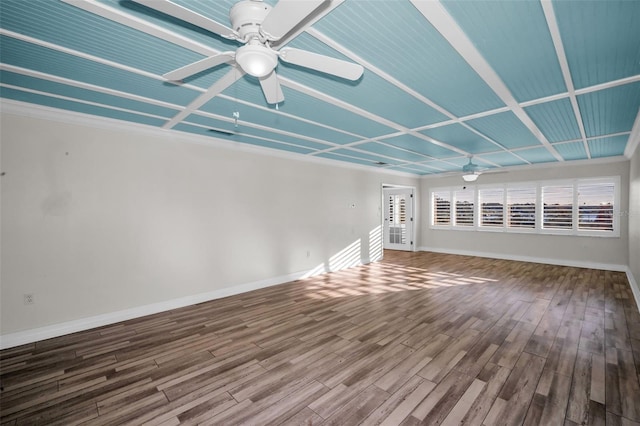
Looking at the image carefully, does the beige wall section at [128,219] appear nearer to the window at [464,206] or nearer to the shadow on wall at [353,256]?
the shadow on wall at [353,256]

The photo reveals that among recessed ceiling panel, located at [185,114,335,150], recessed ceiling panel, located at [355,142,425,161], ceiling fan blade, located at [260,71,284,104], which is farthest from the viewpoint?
recessed ceiling panel, located at [355,142,425,161]

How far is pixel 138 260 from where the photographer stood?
3.80m

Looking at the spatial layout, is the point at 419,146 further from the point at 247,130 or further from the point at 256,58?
the point at 256,58

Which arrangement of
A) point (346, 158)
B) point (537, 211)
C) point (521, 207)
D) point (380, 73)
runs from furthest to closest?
1. point (521, 207)
2. point (537, 211)
3. point (346, 158)
4. point (380, 73)

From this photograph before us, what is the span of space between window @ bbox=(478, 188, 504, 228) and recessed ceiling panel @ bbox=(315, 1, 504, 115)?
596 centimetres

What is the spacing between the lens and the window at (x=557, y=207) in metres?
6.73

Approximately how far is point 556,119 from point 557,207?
465 cm

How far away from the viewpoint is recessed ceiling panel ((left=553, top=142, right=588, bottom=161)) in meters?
4.88

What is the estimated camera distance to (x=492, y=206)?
7.96m

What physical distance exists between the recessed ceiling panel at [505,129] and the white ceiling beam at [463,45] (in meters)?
0.32

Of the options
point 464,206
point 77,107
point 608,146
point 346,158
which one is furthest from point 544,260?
point 77,107

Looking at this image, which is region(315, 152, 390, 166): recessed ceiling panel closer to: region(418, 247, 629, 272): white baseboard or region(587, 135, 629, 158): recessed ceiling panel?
region(587, 135, 629, 158): recessed ceiling panel

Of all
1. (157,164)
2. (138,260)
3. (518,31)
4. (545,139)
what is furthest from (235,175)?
(545,139)

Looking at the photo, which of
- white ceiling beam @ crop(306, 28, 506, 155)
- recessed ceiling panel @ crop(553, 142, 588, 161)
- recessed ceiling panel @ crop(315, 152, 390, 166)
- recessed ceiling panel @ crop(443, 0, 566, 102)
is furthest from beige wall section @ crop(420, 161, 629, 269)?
recessed ceiling panel @ crop(443, 0, 566, 102)
